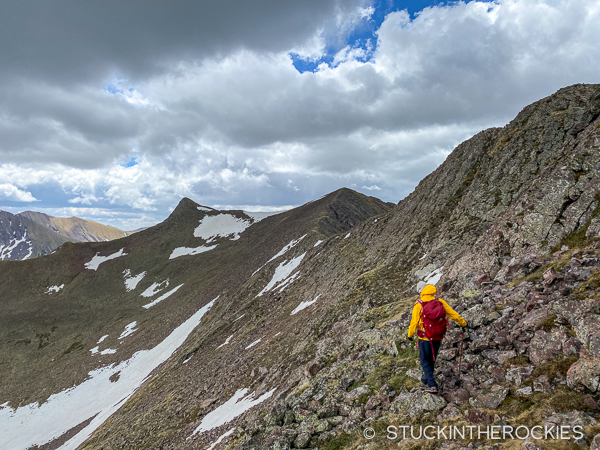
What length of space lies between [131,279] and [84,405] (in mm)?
64620

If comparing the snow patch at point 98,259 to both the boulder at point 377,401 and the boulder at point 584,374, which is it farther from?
the boulder at point 584,374

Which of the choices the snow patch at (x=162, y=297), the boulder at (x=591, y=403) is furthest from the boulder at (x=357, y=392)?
the snow patch at (x=162, y=297)

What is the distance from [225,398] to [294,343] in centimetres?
782

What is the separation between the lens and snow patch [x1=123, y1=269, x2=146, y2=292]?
107200 mm

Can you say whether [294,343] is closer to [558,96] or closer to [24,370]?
[558,96]

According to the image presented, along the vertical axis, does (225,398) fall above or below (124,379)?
above

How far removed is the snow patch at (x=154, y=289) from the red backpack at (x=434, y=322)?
105 m

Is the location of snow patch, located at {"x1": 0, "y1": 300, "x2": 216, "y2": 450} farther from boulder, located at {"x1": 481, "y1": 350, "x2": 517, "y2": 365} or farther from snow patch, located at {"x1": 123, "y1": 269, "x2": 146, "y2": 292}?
boulder, located at {"x1": 481, "y1": 350, "x2": 517, "y2": 365}

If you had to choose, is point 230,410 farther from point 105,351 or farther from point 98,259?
point 98,259

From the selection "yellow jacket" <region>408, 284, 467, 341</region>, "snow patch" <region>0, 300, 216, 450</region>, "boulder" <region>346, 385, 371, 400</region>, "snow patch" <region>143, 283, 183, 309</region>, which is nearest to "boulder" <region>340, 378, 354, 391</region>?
"boulder" <region>346, 385, 371, 400</region>

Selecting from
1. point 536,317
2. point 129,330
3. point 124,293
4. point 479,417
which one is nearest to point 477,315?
point 536,317

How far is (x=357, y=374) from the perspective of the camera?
42.0ft

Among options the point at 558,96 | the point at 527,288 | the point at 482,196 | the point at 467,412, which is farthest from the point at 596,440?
the point at 558,96

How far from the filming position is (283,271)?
6159 cm
